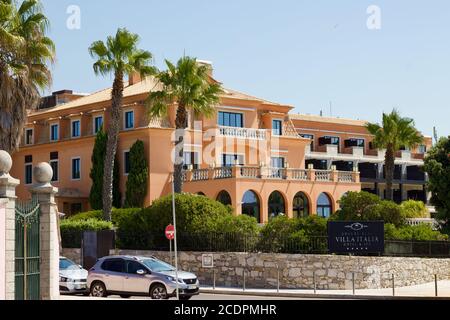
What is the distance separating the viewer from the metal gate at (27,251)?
64.0 ft

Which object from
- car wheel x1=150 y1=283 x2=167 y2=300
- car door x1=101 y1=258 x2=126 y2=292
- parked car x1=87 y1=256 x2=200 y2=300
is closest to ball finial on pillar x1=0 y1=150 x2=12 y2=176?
parked car x1=87 y1=256 x2=200 y2=300

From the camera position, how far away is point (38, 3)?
127ft

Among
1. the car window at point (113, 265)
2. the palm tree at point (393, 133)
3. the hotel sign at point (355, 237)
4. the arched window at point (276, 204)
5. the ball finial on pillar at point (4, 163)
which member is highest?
the palm tree at point (393, 133)

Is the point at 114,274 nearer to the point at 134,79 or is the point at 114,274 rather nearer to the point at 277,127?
the point at 277,127

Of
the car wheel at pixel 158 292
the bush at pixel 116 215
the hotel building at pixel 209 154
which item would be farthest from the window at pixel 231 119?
the car wheel at pixel 158 292

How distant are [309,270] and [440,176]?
21.2m

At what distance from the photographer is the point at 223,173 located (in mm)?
56156

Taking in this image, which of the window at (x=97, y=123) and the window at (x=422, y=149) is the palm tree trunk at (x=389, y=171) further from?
the window at (x=422, y=149)

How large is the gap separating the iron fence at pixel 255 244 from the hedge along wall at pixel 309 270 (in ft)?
1.96

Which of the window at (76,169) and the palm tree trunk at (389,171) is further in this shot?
the window at (76,169)

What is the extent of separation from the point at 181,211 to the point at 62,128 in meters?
26.8
